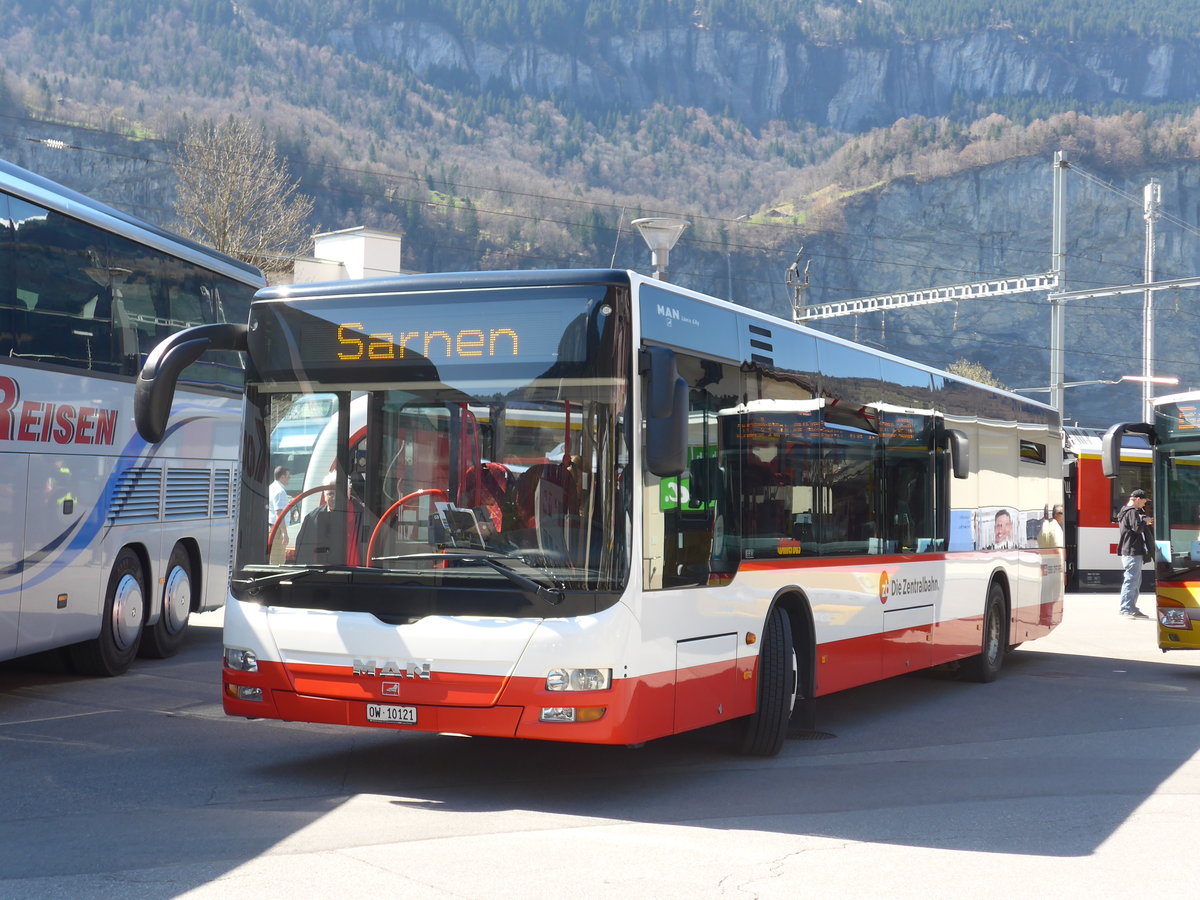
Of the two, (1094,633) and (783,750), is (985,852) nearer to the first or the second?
(783,750)

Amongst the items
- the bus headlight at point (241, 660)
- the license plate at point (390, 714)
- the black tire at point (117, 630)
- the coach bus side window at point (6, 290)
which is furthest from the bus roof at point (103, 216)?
the license plate at point (390, 714)

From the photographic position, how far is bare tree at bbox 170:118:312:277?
116 feet

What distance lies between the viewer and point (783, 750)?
9695mm

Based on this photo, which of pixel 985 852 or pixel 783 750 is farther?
pixel 783 750

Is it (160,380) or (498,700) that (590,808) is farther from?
(160,380)

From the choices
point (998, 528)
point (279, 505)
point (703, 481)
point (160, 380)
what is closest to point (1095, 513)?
point (998, 528)

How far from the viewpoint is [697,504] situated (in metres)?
8.23

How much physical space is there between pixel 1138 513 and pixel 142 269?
46.9 ft

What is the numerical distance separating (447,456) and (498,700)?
127 centimetres

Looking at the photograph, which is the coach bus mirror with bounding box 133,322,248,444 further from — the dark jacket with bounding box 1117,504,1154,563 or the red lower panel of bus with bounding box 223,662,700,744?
the dark jacket with bounding box 1117,504,1154,563

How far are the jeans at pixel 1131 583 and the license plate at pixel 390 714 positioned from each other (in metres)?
15.8

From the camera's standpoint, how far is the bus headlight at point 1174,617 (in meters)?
13.9

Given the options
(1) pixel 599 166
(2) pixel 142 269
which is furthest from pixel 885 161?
(2) pixel 142 269

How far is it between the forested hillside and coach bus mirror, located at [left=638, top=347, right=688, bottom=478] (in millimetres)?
84812
